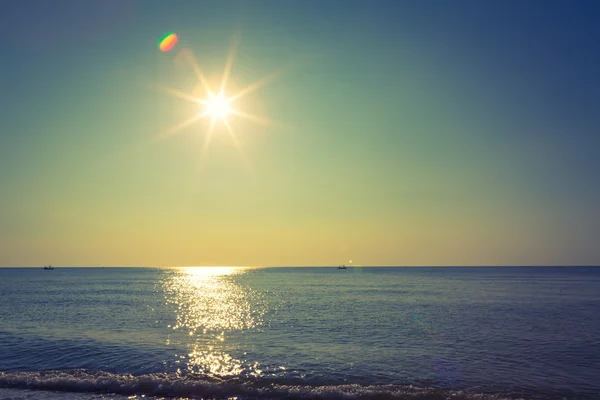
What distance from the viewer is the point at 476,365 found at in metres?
26.7

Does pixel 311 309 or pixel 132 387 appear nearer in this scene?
pixel 132 387

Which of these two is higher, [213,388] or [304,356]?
[213,388]

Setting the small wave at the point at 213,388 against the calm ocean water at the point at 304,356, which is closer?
the small wave at the point at 213,388

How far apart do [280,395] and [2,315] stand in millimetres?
51940

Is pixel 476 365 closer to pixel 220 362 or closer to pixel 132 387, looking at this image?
pixel 220 362

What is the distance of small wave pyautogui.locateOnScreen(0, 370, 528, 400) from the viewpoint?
68.8 feet

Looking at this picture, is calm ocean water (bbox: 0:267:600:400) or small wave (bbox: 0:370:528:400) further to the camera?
calm ocean water (bbox: 0:267:600:400)

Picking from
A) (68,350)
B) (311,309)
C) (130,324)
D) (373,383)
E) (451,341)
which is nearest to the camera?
(373,383)

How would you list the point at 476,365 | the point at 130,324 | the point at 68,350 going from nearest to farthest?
Answer: the point at 476,365
the point at 68,350
the point at 130,324

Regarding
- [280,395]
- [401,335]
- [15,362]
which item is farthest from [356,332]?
[15,362]

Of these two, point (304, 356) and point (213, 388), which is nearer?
point (213, 388)

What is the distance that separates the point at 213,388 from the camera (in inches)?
861

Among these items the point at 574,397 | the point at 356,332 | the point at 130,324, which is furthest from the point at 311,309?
the point at 574,397

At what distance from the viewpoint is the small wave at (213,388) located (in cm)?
2098
